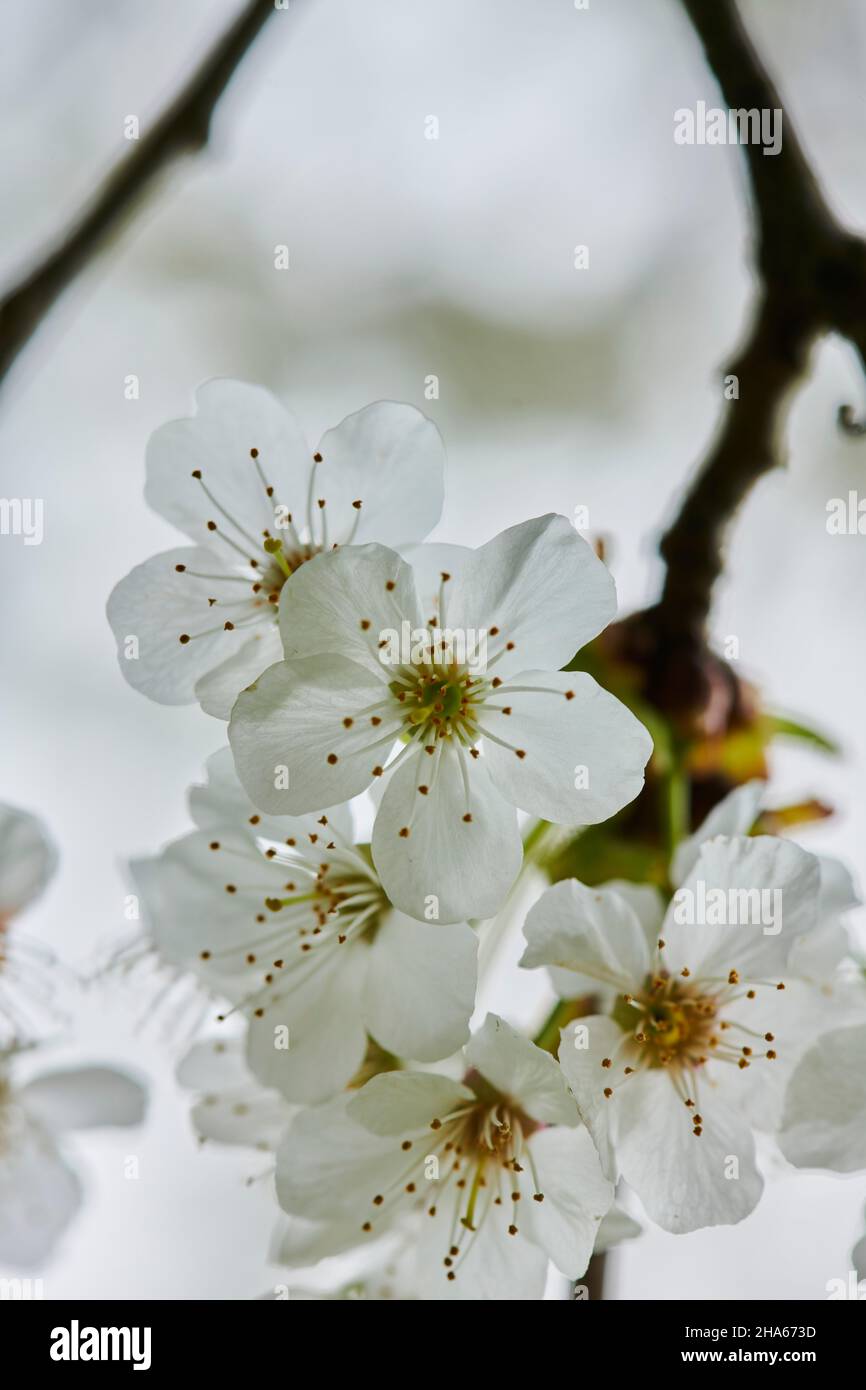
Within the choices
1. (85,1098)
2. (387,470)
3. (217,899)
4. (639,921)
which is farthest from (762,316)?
(85,1098)

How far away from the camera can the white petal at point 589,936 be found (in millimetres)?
657

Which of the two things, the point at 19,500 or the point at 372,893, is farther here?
the point at 19,500

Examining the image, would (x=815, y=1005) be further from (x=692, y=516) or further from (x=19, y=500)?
(x=19, y=500)

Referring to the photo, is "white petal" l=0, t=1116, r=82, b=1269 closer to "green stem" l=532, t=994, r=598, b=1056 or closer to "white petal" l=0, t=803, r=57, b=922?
"white petal" l=0, t=803, r=57, b=922

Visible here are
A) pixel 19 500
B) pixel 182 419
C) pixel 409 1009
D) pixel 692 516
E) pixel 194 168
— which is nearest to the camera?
pixel 409 1009

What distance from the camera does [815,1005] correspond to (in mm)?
718

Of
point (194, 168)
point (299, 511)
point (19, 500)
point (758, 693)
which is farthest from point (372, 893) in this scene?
point (19, 500)

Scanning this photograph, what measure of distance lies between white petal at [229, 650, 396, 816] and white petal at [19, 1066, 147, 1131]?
0.44 meters

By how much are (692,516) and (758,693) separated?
0.14m

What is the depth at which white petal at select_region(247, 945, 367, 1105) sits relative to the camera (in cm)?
72

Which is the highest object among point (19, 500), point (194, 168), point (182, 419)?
point (19, 500)

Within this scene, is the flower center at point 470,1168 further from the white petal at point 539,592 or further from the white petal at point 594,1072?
the white petal at point 539,592

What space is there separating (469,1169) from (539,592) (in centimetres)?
35

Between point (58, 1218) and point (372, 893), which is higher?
point (372, 893)
